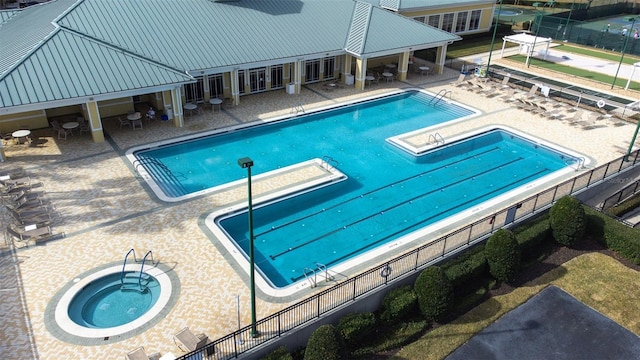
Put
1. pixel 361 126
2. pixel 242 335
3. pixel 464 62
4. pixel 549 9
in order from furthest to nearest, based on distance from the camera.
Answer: pixel 549 9, pixel 464 62, pixel 361 126, pixel 242 335

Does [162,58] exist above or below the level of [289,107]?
above

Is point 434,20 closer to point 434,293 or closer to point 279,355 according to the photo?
point 434,293

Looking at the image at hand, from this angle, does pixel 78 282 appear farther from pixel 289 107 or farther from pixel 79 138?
pixel 289 107

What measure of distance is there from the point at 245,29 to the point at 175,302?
68.5ft

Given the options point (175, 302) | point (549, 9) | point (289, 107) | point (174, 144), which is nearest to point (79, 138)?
point (174, 144)

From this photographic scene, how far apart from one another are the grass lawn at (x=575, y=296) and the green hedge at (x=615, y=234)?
1.99 feet

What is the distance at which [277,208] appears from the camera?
20.8 m

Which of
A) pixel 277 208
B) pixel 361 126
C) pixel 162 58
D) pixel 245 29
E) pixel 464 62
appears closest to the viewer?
pixel 277 208

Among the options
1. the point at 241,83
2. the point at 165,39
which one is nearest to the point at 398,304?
the point at 241,83

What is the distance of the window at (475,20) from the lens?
47934 mm

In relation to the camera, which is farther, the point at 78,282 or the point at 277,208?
the point at 277,208

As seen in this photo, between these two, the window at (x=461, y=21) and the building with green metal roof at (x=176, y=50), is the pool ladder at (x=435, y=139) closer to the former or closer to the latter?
the building with green metal roof at (x=176, y=50)

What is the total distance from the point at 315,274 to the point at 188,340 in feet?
15.4

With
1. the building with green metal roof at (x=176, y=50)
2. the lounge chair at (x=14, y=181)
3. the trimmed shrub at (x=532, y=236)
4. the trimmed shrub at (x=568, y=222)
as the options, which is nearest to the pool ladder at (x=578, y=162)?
the trimmed shrub at (x=568, y=222)
